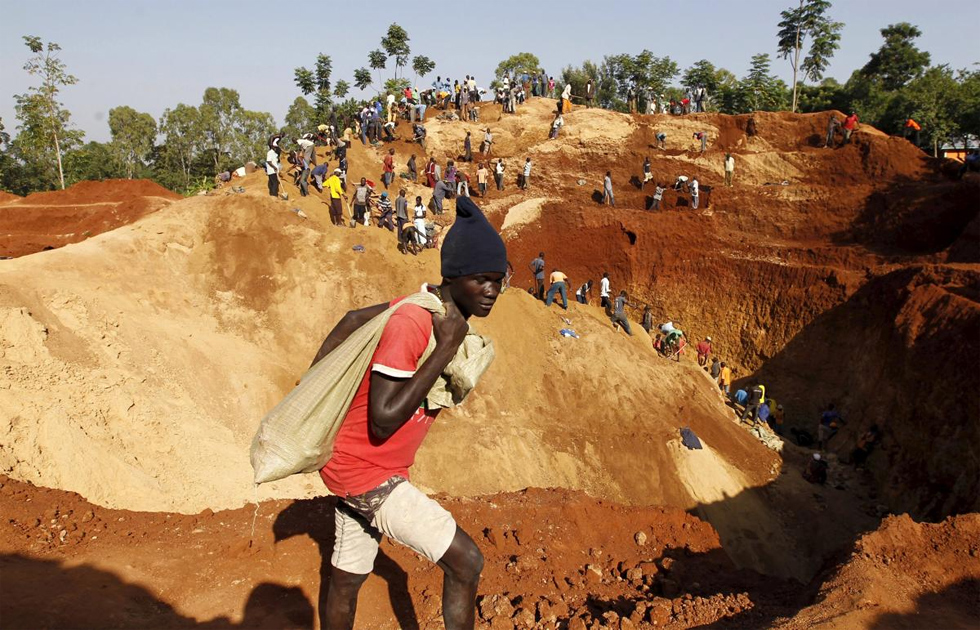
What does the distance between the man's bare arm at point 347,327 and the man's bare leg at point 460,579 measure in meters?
1.07

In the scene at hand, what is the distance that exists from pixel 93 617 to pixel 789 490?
1201cm

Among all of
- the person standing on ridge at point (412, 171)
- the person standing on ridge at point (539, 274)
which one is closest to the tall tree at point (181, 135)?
the person standing on ridge at point (412, 171)

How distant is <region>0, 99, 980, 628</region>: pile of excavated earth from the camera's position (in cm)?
430

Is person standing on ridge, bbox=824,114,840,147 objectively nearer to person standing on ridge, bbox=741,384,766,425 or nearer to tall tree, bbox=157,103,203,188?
person standing on ridge, bbox=741,384,766,425

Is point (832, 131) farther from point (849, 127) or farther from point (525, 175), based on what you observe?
point (525, 175)

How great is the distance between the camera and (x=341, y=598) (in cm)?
291

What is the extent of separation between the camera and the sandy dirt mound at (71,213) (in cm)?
1970

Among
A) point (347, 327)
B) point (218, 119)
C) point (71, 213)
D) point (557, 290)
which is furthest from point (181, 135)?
point (347, 327)

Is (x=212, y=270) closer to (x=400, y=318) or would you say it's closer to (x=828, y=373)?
(x=400, y=318)

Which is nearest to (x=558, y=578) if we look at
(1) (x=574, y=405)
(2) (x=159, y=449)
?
(2) (x=159, y=449)

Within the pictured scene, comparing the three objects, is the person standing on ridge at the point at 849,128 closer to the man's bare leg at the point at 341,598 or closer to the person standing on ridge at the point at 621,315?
the person standing on ridge at the point at 621,315

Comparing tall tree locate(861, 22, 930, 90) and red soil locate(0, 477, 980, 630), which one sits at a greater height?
tall tree locate(861, 22, 930, 90)

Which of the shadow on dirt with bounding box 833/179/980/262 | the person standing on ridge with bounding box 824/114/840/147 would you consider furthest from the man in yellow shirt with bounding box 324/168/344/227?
the person standing on ridge with bounding box 824/114/840/147

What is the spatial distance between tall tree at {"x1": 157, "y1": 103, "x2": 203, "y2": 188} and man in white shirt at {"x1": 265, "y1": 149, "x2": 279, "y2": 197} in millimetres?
32358
